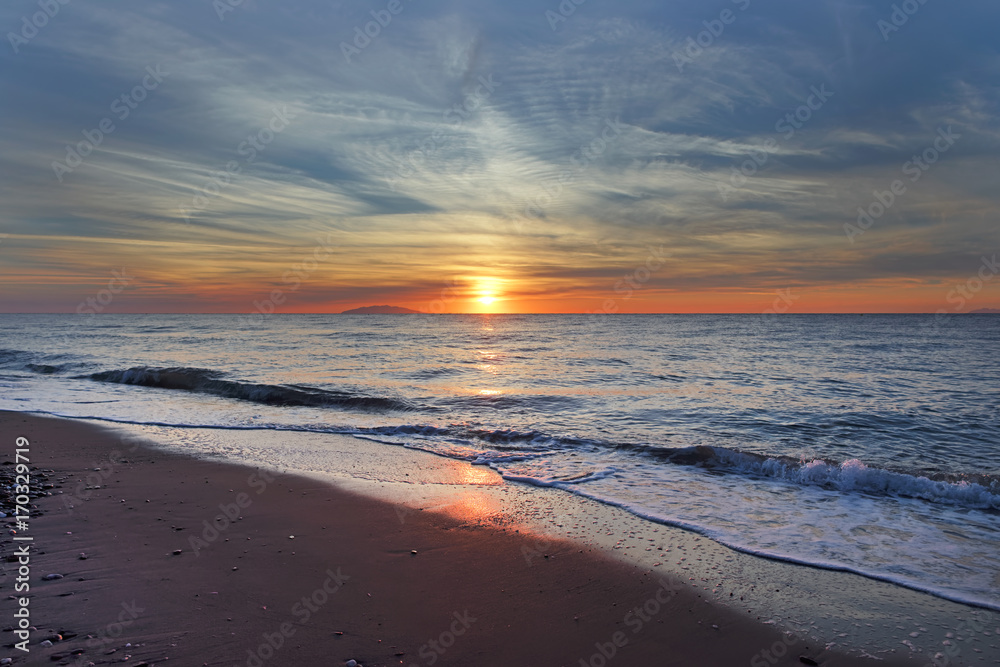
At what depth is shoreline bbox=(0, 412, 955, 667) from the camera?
4.24 meters

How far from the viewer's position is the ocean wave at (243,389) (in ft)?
60.7

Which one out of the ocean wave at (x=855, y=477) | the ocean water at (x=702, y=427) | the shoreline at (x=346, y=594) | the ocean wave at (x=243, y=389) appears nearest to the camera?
the shoreline at (x=346, y=594)

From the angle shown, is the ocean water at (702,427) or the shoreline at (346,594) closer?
the shoreline at (346,594)

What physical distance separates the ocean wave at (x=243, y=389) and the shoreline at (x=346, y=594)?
1069cm

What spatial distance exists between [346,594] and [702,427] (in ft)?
36.0

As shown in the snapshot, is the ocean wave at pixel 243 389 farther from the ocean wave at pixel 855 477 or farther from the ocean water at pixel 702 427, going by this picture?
the ocean wave at pixel 855 477

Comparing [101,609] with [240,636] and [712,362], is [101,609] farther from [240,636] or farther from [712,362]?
[712,362]

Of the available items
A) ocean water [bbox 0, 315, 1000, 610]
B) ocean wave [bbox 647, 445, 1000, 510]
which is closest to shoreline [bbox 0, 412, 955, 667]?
ocean water [bbox 0, 315, 1000, 610]

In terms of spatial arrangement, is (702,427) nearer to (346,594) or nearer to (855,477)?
(855,477)

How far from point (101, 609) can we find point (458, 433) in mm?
9321

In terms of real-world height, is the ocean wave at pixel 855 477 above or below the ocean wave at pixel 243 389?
below

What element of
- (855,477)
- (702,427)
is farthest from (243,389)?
(855,477)

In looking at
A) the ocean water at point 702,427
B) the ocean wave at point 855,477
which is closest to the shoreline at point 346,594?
the ocean water at point 702,427

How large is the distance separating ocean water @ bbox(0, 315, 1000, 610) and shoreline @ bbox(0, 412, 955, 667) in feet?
7.05
